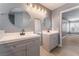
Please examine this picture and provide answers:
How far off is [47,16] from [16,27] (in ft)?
2.08

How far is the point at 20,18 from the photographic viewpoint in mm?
1338

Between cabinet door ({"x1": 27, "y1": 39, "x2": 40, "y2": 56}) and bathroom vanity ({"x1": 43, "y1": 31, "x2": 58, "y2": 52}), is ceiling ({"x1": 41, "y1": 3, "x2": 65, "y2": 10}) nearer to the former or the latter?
bathroom vanity ({"x1": 43, "y1": 31, "x2": 58, "y2": 52})

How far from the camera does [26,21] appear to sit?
1.46m

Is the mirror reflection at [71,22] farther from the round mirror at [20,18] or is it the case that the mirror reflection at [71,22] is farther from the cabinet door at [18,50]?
the cabinet door at [18,50]

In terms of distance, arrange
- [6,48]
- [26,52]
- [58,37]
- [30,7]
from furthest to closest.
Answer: [58,37] → [30,7] → [26,52] → [6,48]

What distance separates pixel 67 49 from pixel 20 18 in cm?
112

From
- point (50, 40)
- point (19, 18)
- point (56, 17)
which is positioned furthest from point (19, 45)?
point (56, 17)

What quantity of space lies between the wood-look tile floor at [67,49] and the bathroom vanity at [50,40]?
8cm

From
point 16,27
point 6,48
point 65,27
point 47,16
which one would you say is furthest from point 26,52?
point 65,27

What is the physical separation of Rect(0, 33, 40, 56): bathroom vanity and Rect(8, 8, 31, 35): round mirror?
0.68ft

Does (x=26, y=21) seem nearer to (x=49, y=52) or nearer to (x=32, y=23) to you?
Answer: (x=32, y=23)

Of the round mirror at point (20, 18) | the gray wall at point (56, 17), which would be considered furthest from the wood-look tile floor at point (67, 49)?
the round mirror at point (20, 18)

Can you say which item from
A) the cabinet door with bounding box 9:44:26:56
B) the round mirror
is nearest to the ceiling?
the round mirror

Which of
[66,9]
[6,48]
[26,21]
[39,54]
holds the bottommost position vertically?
[39,54]
